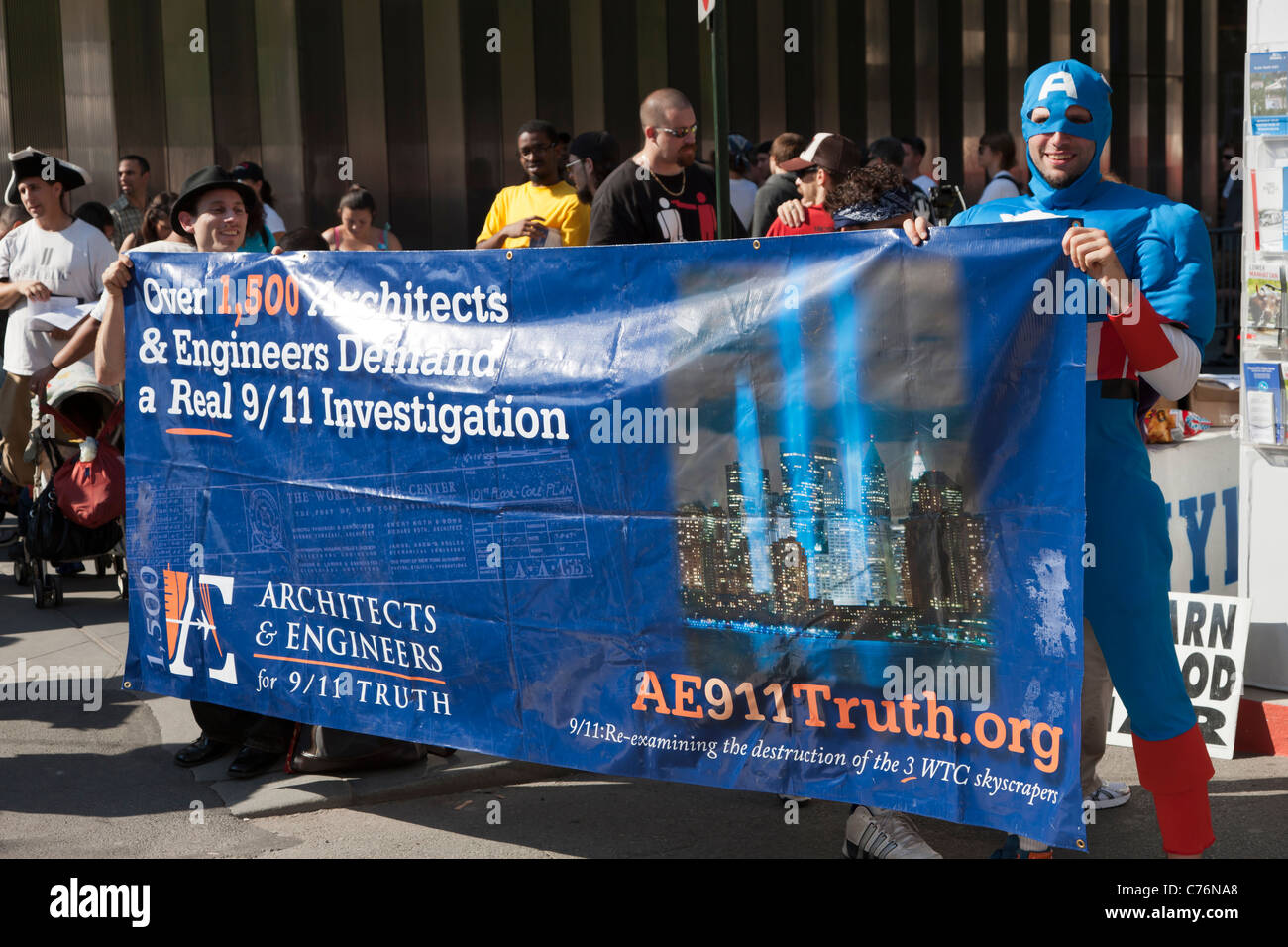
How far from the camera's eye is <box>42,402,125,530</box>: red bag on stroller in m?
7.30

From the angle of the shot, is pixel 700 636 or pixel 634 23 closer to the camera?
pixel 700 636

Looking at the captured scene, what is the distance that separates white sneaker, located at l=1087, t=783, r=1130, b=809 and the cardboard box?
2.83 metres

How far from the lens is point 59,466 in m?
8.12

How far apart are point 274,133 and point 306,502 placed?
1103cm

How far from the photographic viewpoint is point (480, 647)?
4758 millimetres

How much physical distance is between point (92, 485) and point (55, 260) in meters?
2.39

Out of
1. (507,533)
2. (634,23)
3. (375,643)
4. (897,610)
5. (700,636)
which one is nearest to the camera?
(897,610)

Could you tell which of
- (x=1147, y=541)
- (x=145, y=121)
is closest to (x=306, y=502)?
(x=1147, y=541)

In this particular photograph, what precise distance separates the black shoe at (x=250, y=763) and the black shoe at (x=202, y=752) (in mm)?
207

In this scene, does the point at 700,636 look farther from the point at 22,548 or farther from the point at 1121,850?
the point at 22,548

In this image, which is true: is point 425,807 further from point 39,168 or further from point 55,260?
point 39,168

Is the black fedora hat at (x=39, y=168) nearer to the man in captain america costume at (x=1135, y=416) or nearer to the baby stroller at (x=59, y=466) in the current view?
the baby stroller at (x=59, y=466)

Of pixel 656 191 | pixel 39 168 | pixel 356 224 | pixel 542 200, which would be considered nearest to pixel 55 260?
pixel 39 168

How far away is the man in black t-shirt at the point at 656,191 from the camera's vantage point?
6629mm
